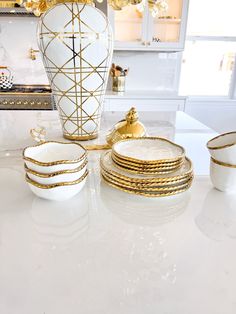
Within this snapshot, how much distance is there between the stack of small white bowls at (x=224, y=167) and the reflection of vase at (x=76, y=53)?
0.40 m

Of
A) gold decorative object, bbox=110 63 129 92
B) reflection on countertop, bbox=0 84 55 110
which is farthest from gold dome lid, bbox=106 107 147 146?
gold decorative object, bbox=110 63 129 92

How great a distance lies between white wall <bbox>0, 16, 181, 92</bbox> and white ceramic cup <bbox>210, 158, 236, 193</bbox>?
8.03ft

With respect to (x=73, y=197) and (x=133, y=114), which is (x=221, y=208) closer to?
(x=73, y=197)

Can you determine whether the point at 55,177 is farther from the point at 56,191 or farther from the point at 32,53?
the point at 32,53

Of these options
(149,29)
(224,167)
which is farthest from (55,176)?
(149,29)

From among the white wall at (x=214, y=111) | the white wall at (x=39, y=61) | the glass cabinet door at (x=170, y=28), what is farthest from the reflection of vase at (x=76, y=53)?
the white wall at (x=214, y=111)

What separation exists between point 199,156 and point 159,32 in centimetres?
206

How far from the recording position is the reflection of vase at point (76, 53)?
27.7 inches

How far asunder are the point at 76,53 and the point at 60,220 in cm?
47

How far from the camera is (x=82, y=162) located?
1.62ft

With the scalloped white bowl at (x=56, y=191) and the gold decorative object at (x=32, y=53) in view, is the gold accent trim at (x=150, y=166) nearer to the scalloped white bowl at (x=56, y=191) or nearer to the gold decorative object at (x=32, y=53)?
the scalloped white bowl at (x=56, y=191)

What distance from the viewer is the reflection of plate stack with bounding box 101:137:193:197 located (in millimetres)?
494

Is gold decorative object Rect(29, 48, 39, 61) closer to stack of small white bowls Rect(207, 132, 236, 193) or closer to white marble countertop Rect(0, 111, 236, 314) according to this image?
white marble countertop Rect(0, 111, 236, 314)

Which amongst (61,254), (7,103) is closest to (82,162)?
(61,254)
